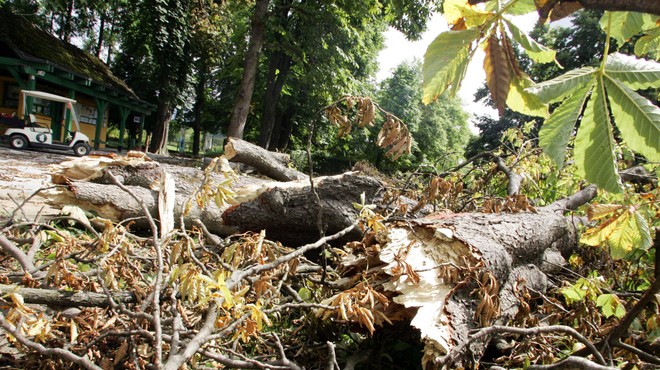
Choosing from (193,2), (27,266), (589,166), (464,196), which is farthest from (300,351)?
(193,2)

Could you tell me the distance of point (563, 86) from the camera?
24.2 inches

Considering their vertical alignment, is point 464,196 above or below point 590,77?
below

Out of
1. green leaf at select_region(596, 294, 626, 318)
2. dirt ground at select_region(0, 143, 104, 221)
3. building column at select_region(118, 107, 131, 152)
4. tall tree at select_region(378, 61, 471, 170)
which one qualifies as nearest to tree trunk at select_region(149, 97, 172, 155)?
building column at select_region(118, 107, 131, 152)

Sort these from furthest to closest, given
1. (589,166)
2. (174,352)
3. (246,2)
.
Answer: (246,2)
(174,352)
(589,166)

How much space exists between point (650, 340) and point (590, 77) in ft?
5.31

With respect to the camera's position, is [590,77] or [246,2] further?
[246,2]

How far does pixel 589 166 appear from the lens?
1.97 feet

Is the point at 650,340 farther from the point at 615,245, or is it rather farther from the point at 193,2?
the point at 193,2

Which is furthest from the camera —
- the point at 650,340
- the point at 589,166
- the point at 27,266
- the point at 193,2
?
the point at 193,2

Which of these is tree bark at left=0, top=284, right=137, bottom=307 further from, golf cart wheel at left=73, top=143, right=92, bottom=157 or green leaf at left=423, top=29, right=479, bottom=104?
golf cart wheel at left=73, top=143, right=92, bottom=157

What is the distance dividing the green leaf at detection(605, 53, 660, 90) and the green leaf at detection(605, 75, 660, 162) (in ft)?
0.04

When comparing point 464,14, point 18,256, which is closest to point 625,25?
point 464,14

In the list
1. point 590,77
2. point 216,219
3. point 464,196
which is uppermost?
point 590,77

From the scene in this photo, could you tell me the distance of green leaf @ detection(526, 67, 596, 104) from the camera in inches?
23.9
